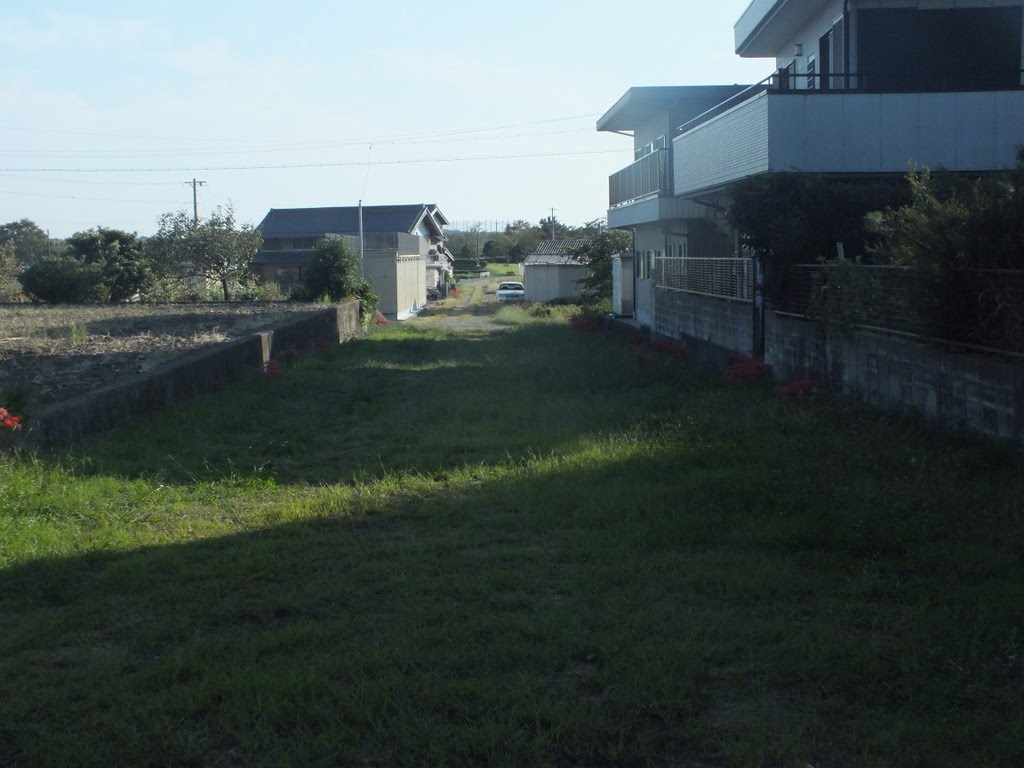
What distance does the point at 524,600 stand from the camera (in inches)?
231

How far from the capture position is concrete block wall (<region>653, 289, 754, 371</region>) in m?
17.9

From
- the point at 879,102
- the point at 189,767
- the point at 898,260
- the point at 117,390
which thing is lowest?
the point at 189,767

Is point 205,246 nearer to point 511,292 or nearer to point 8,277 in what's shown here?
point 8,277

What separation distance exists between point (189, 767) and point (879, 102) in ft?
48.0

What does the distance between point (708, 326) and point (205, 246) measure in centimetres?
2820

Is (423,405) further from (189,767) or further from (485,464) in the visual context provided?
(189,767)

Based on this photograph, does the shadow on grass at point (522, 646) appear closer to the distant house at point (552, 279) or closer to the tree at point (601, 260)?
the tree at point (601, 260)

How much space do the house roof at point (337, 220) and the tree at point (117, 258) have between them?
1959 centimetres

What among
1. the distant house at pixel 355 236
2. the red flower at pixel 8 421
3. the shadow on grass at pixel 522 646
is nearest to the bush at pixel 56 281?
the distant house at pixel 355 236

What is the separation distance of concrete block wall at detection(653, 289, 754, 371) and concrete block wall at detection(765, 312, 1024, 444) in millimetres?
2799

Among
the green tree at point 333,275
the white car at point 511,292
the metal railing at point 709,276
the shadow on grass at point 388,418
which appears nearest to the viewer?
the shadow on grass at point 388,418

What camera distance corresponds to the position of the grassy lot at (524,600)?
427 centimetres

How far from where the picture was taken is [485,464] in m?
9.95

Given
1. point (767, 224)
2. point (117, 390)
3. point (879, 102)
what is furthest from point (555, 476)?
point (879, 102)
